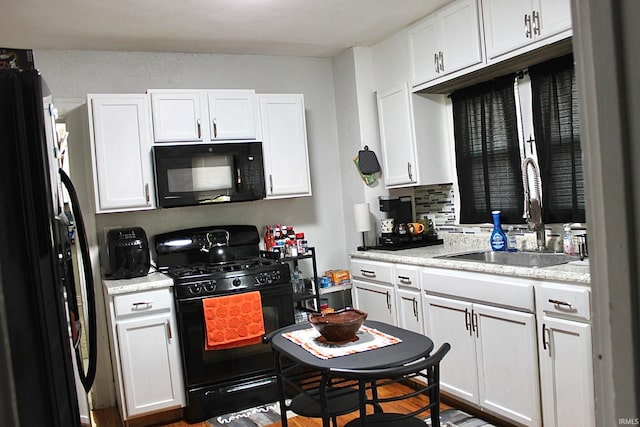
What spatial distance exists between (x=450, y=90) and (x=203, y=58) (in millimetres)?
1878

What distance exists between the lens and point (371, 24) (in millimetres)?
3707

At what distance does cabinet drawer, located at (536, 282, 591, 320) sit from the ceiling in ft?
→ 6.24

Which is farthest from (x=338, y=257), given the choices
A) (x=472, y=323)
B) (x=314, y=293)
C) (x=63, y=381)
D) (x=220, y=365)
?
(x=63, y=381)

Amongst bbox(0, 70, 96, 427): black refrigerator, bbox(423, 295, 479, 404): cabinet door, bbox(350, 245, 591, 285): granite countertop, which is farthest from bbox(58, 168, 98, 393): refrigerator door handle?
bbox(423, 295, 479, 404): cabinet door

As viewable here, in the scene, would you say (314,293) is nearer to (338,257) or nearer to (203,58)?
(338,257)

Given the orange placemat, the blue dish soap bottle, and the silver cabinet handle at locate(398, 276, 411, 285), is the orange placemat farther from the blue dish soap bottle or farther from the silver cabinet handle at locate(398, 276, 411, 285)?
the blue dish soap bottle

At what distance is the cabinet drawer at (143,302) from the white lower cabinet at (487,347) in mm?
1626

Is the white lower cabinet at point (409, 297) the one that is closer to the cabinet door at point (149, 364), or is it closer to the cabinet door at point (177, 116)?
the cabinet door at point (149, 364)

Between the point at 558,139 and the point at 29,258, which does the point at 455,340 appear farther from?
the point at 29,258

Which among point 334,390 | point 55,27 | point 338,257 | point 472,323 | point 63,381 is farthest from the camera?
point 338,257

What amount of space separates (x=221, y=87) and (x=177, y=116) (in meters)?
0.60

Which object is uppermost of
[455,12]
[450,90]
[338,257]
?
[455,12]

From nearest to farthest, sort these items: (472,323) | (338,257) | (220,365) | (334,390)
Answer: (334,390)
(472,323)
(220,365)
(338,257)

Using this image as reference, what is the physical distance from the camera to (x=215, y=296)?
Answer: 3463 millimetres
